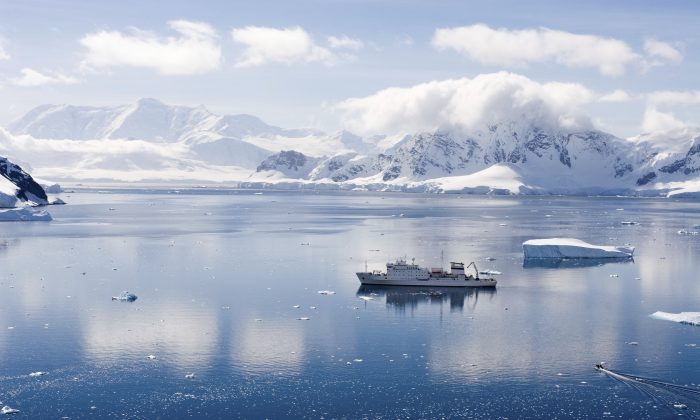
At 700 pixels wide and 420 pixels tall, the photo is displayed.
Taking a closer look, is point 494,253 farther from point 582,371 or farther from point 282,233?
point 582,371

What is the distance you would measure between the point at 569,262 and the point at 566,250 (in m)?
2.17

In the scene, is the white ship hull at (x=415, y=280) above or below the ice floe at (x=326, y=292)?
above

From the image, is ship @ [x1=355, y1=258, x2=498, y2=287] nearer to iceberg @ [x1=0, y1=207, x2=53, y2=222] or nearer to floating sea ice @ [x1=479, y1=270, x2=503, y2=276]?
floating sea ice @ [x1=479, y1=270, x2=503, y2=276]

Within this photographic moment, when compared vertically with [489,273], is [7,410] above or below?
below

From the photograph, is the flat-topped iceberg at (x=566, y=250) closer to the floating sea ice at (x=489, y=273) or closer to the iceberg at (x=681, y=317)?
the floating sea ice at (x=489, y=273)

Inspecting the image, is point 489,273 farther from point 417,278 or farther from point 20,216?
point 20,216

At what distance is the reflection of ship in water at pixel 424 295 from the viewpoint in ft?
223

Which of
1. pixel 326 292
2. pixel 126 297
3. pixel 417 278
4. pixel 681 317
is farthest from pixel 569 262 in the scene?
pixel 126 297

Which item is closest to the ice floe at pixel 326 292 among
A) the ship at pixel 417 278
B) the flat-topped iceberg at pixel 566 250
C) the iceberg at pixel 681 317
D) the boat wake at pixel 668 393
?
the ship at pixel 417 278

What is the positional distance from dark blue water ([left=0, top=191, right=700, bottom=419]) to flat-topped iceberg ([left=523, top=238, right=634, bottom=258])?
3.14 meters

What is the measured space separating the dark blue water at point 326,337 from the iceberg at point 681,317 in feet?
4.42

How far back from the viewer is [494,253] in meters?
103

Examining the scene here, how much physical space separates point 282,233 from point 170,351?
83.3m

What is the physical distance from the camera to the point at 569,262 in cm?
9688
